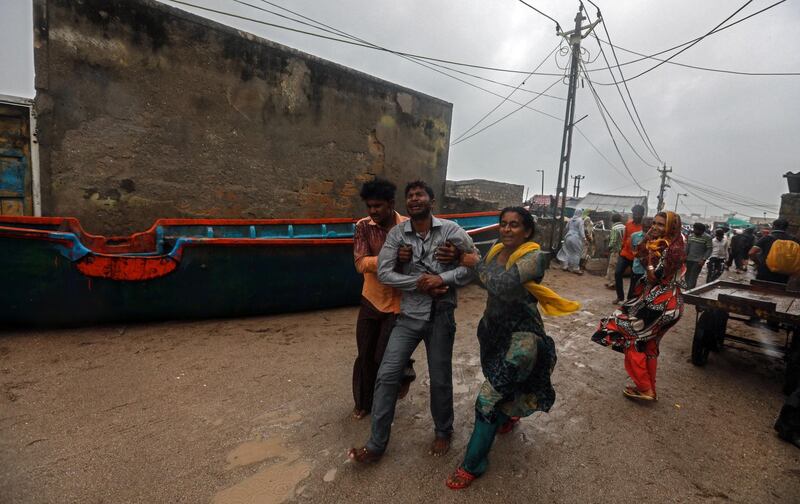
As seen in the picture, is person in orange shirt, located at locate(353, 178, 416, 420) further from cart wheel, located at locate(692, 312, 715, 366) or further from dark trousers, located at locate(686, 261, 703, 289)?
dark trousers, located at locate(686, 261, 703, 289)

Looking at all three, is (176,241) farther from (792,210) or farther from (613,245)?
(792,210)

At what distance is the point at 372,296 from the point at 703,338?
140 inches

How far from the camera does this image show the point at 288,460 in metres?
2.25

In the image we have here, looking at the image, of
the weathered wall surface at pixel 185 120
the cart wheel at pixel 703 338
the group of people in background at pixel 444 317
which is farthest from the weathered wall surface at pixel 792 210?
the weathered wall surface at pixel 185 120

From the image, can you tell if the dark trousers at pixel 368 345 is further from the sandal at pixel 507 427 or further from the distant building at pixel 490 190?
the distant building at pixel 490 190

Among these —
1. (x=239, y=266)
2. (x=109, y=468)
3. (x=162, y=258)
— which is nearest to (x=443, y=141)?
(x=239, y=266)

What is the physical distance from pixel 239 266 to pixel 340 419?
2638mm

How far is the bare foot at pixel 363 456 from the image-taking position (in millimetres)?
2180

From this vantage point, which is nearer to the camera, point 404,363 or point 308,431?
point 404,363

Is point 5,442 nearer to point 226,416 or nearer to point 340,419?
point 226,416

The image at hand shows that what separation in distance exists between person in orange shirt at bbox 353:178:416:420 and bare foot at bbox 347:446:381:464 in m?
0.49

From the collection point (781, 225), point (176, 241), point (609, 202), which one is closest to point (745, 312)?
point (781, 225)

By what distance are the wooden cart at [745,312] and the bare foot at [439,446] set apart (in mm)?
2690

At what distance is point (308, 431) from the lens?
2.55 meters
